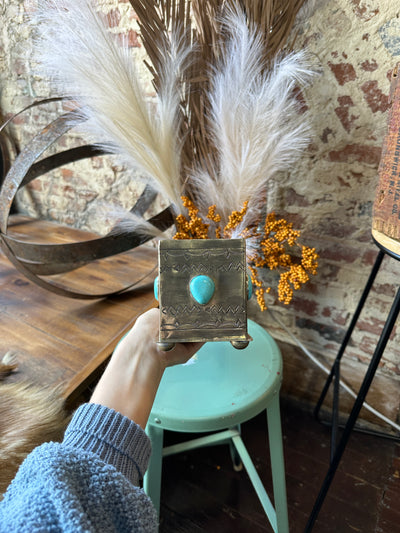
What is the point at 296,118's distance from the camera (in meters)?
0.84

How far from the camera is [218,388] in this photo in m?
0.75

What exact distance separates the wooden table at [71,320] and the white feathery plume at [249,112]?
1.33ft

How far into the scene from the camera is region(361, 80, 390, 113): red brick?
0.79 m

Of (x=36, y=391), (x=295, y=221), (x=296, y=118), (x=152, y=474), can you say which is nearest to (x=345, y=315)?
(x=295, y=221)

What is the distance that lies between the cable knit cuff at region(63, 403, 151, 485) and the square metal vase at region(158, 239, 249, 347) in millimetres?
140

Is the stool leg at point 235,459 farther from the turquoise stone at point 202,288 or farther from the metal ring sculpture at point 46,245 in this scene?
the turquoise stone at point 202,288

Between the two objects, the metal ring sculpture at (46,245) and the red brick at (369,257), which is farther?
the red brick at (369,257)

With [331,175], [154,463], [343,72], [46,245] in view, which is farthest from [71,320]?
[343,72]

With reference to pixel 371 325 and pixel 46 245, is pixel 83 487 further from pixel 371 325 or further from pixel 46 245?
pixel 371 325

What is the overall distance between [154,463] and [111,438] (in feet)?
1.25

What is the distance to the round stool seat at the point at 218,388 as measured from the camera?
0.69 metres

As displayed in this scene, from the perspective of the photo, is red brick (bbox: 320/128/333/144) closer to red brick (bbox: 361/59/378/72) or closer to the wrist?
red brick (bbox: 361/59/378/72)

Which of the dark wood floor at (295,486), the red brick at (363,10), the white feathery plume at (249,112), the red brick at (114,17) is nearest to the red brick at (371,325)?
the dark wood floor at (295,486)

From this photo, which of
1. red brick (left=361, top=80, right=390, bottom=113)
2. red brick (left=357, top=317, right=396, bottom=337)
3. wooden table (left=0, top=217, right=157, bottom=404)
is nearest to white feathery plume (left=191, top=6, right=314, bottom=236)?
red brick (left=361, top=80, right=390, bottom=113)
